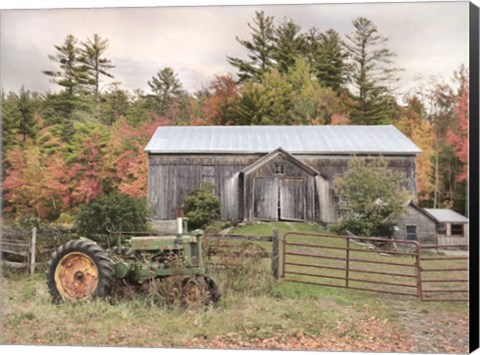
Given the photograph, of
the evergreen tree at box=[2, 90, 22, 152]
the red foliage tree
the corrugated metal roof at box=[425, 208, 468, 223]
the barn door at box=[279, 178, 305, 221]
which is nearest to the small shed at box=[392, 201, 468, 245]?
the corrugated metal roof at box=[425, 208, 468, 223]

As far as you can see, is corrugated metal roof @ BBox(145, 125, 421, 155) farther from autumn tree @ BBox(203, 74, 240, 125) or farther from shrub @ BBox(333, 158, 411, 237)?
shrub @ BBox(333, 158, 411, 237)

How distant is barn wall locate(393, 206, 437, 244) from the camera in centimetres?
792

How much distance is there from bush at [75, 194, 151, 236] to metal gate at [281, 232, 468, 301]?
201 cm

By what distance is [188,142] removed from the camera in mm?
8586

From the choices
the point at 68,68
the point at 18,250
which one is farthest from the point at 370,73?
the point at 18,250

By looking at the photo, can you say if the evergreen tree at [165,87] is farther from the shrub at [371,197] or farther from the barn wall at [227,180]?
the shrub at [371,197]

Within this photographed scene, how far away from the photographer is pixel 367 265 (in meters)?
8.15

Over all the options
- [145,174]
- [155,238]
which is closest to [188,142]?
[145,174]

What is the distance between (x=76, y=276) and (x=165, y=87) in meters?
2.80

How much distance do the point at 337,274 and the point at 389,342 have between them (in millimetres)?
1108

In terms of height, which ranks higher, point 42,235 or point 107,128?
point 107,128

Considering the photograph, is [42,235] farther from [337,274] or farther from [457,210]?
[457,210]

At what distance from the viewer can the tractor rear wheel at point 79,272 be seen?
25.6 feet

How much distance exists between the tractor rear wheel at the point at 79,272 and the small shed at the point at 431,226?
3.81m
